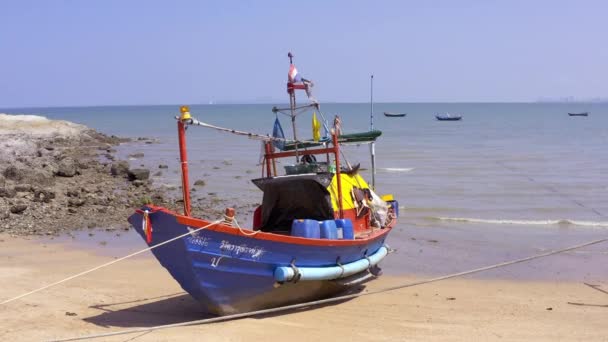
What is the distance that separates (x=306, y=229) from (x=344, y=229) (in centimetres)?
84

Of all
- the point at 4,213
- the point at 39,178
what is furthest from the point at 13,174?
the point at 4,213

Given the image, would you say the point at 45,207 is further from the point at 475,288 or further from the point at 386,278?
the point at 475,288

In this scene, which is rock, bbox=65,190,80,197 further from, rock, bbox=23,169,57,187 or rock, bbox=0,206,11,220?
rock, bbox=0,206,11,220

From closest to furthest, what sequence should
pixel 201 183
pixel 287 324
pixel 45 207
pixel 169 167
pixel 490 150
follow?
pixel 287 324, pixel 45 207, pixel 201 183, pixel 169 167, pixel 490 150

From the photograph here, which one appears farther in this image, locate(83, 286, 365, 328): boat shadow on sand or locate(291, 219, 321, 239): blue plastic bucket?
locate(291, 219, 321, 239): blue plastic bucket

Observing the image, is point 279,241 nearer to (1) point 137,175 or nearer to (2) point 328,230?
(2) point 328,230

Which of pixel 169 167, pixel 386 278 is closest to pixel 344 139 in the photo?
pixel 386 278

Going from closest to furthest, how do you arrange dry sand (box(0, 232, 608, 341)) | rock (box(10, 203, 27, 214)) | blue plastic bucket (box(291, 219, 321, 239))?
dry sand (box(0, 232, 608, 341))
blue plastic bucket (box(291, 219, 321, 239))
rock (box(10, 203, 27, 214))

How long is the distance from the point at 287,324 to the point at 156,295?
268cm

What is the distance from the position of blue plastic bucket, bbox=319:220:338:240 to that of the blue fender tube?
0.46 metres

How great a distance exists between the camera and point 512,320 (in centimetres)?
1040

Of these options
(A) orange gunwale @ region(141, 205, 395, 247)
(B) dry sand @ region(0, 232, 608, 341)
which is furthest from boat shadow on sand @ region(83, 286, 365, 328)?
(A) orange gunwale @ region(141, 205, 395, 247)

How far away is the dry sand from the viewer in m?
9.27

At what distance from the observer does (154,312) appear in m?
10.3
